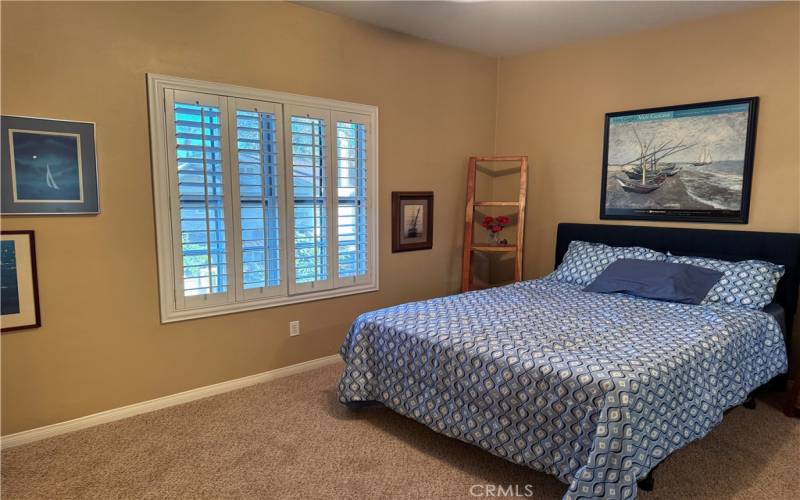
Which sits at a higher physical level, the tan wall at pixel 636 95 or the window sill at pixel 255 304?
the tan wall at pixel 636 95

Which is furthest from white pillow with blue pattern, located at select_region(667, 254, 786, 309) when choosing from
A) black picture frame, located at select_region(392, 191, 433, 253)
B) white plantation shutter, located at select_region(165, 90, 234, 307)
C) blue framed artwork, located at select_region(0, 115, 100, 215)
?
blue framed artwork, located at select_region(0, 115, 100, 215)

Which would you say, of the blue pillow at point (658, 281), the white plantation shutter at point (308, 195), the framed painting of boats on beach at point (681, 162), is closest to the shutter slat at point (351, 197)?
the white plantation shutter at point (308, 195)

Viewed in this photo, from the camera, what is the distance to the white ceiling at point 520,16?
3.27 m

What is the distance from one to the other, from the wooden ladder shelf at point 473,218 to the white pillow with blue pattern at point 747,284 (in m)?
1.48

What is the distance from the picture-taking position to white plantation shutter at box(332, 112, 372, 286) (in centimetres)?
361

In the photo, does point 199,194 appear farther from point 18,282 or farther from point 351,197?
point 351,197

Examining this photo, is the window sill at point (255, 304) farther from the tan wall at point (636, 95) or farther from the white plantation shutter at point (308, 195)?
the tan wall at point (636, 95)

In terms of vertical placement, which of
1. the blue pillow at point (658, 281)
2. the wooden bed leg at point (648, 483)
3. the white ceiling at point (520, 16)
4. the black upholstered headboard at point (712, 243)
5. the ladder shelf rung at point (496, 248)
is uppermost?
the white ceiling at point (520, 16)

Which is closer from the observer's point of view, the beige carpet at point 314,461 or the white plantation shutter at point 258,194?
the beige carpet at point 314,461

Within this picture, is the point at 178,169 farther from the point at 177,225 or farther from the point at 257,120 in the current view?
the point at 257,120

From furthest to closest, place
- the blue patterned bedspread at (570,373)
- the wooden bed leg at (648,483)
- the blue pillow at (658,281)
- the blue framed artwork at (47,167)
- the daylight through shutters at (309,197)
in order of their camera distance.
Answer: the daylight through shutters at (309,197) < the blue pillow at (658,281) < the blue framed artwork at (47,167) < the wooden bed leg at (648,483) < the blue patterned bedspread at (570,373)

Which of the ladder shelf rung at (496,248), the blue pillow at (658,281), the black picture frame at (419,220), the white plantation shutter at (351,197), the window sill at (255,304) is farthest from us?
the ladder shelf rung at (496,248)

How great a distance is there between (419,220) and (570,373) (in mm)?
2402

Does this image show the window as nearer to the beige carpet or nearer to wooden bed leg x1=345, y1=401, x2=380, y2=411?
the beige carpet
